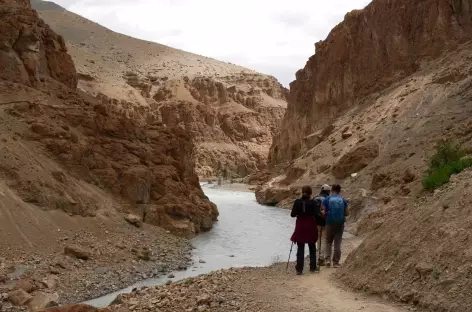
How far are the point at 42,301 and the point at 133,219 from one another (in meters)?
8.29

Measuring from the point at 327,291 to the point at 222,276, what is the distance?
2673 millimetres

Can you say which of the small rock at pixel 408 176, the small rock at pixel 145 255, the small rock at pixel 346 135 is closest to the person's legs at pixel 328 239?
the small rock at pixel 145 255

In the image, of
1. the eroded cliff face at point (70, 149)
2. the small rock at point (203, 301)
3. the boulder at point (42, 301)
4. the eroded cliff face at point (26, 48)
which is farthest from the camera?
the eroded cliff face at point (26, 48)

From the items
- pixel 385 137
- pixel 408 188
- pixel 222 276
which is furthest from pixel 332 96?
pixel 222 276

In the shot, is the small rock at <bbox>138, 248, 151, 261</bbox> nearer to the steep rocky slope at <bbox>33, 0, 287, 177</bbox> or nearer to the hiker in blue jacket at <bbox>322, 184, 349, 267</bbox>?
the hiker in blue jacket at <bbox>322, 184, 349, 267</bbox>

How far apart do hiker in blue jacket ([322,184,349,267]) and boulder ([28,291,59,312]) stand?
5.41m

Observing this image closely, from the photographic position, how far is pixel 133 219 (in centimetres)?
1839

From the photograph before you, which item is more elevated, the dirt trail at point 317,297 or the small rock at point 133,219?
the dirt trail at point 317,297

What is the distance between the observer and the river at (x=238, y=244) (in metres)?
15.1

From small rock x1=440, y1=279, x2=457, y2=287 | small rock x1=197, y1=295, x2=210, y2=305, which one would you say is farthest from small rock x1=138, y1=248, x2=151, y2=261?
small rock x1=440, y1=279, x2=457, y2=287

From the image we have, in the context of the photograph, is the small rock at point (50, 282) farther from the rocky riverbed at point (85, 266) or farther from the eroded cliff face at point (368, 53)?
the eroded cliff face at point (368, 53)

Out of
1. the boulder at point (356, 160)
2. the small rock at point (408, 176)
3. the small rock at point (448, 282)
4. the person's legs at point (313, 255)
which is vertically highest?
the boulder at point (356, 160)

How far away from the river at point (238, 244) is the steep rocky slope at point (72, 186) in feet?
1.96

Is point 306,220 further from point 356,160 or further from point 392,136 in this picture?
point 392,136
